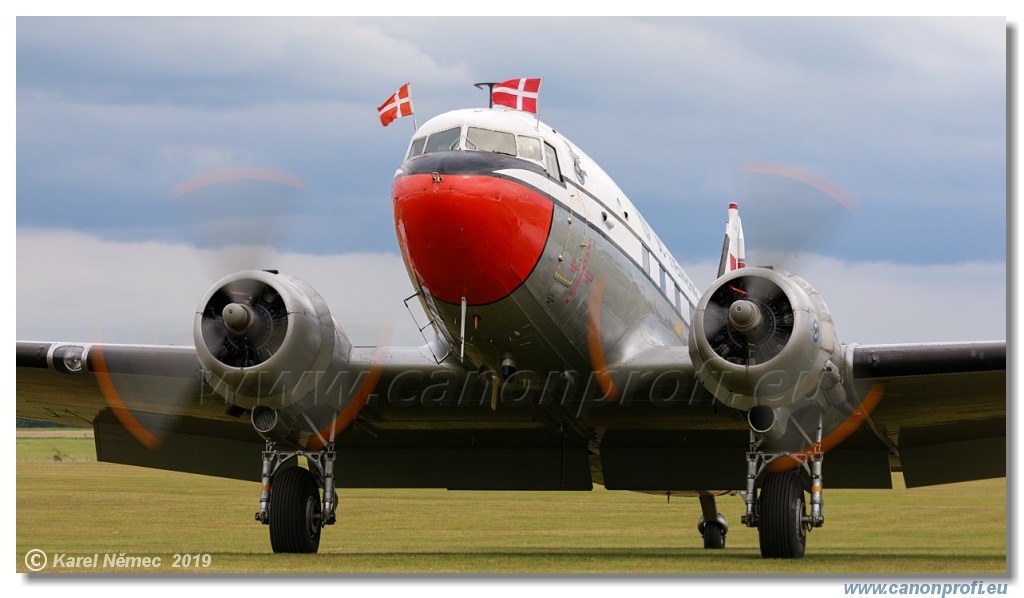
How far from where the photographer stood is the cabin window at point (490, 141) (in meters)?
13.6

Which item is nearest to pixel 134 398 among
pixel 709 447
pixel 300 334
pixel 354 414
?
pixel 354 414

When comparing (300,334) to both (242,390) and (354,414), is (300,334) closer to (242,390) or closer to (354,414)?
(242,390)

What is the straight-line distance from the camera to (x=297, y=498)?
16.1 meters

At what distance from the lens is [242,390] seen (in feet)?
46.9

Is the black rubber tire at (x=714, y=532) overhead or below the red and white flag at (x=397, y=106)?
below

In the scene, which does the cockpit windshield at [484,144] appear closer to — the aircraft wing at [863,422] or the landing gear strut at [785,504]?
the aircraft wing at [863,422]

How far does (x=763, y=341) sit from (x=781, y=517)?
7.00 feet

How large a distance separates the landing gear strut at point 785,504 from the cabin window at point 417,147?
179 inches

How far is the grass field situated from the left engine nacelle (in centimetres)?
183

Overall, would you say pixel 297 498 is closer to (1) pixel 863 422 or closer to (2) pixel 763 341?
(2) pixel 763 341

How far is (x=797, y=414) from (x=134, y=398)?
850 centimetres

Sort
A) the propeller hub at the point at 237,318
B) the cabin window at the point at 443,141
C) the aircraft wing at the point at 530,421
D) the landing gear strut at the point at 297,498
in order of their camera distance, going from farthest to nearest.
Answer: the landing gear strut at the point at 297,498 → the aircraft wing at the point at 530,421 → the propeller hub at the point at 237,318 → the cabin window at the point at 443,141

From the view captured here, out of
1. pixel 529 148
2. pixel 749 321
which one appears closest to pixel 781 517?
pixel 749 321

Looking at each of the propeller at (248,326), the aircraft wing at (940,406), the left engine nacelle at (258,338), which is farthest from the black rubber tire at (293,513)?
the aircraft wing at (940,406)
